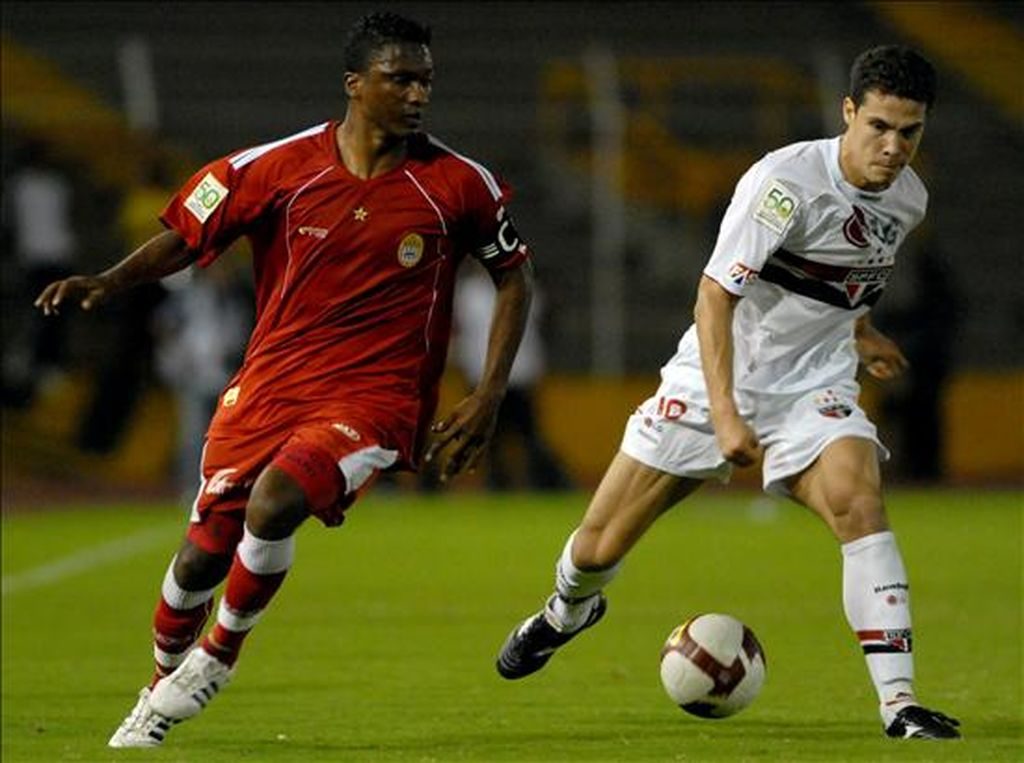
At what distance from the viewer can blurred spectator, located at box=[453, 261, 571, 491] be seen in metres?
22.0

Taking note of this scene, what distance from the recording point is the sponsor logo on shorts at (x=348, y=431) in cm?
840

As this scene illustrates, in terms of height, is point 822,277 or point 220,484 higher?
point 822,277

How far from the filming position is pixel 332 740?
28.8 ft

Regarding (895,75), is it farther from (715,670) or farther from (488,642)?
(488,642)

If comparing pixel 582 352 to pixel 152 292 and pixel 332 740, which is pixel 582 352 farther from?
pixel 332 740

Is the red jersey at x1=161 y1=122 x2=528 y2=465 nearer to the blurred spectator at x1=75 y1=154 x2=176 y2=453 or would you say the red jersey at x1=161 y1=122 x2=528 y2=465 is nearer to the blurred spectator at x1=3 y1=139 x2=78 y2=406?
the blurred spectator at x1=75 y1=154 x2=176 y2=453

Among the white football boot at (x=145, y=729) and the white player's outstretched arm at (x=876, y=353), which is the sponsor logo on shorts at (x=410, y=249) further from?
the white player's outstretched arm at (x=876, y=353)

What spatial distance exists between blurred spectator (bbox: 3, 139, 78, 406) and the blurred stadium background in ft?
0.18

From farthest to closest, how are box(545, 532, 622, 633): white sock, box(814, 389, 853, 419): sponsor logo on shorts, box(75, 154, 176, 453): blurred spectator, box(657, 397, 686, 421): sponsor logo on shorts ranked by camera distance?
box(75, 154, 176, 453): blurred spectator → box(545, 532, 622, 633): white sock → box(657, 397, 686, 421): sponsor logo on shorts → box(814, 389, 853, 419): sponsor logo on shorts

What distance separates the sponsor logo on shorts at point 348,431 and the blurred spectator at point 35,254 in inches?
600

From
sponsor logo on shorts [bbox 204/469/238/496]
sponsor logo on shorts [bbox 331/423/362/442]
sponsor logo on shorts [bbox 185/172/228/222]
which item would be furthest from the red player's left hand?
sponsor logo on shorts [bbox 185/172/228/222]

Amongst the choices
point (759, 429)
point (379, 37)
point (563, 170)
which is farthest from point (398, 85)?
point (563, 170)

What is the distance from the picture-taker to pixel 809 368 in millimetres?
8992

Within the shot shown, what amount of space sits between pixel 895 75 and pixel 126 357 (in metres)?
15.8
